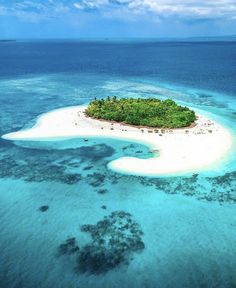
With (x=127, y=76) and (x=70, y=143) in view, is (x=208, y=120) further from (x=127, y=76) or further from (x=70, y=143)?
(x=127, y=76)

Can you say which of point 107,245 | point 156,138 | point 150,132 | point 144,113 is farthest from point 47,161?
point 144,113

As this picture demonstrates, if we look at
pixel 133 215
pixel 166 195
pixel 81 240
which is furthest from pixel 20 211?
pixel 166 195

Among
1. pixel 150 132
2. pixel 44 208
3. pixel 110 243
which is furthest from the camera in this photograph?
pixel 150 132

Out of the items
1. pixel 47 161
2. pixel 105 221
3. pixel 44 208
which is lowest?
pixel 47 161

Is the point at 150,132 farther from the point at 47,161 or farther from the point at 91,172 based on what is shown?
the point at 47,161

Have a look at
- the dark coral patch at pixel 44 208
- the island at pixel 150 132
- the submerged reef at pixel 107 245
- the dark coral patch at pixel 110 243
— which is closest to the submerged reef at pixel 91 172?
the island at pixel 150 132

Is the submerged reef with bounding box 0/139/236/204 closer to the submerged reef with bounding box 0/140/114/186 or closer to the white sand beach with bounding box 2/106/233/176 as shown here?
the submerged reef with bounding box 0/140/114/186
